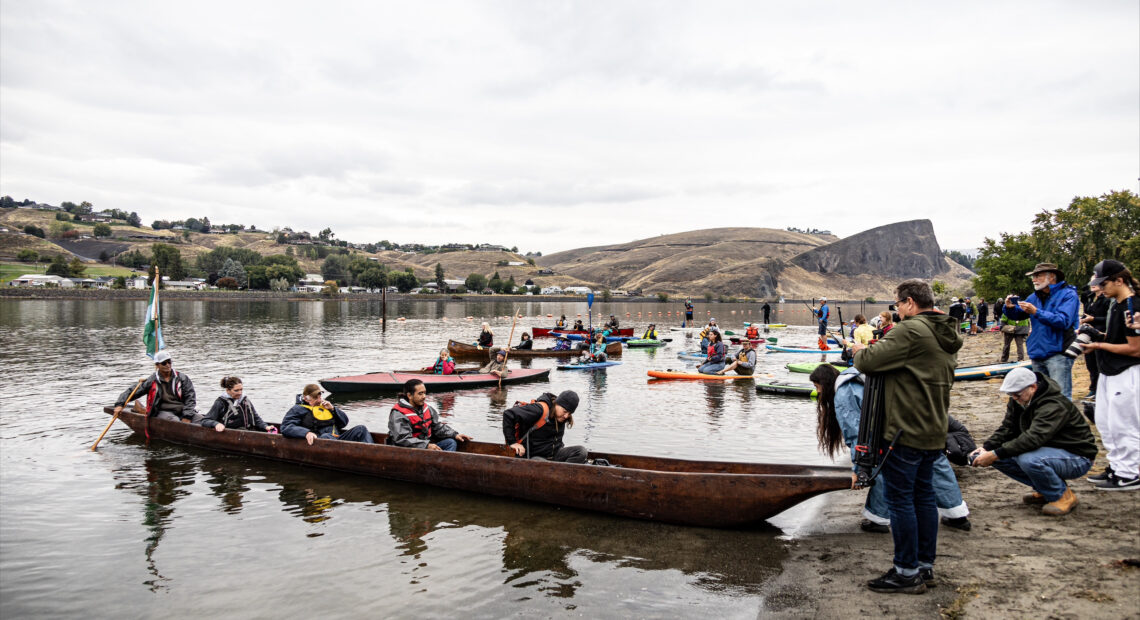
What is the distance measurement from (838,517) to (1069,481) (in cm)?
274

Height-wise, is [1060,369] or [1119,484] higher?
[1060,369]

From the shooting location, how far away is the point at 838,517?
29.0 feet

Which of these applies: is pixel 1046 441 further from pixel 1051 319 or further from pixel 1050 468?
pixel 1051 319

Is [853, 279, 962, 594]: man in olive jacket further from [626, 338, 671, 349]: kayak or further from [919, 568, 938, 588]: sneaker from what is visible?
[626, 338, 671, 349]: kayak

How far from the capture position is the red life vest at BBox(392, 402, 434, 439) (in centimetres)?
1095

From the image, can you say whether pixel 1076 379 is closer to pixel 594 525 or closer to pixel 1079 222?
pixel 594 525

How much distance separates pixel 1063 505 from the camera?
7.04 meters

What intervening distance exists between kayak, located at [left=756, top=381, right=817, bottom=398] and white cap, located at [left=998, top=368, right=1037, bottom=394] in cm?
1328

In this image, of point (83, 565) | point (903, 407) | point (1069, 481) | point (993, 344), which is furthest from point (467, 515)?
point (993, 344)

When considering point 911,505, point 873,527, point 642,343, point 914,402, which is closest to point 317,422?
point 873,527

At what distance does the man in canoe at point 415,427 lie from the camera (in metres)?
10.8

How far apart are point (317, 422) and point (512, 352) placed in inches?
776

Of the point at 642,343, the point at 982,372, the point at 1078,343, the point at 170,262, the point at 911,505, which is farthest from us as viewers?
the point at 170,262

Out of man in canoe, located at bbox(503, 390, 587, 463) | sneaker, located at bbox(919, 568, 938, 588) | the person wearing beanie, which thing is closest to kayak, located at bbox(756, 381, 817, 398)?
man in canoe, located at bbox(503, 390, 587, 463)
